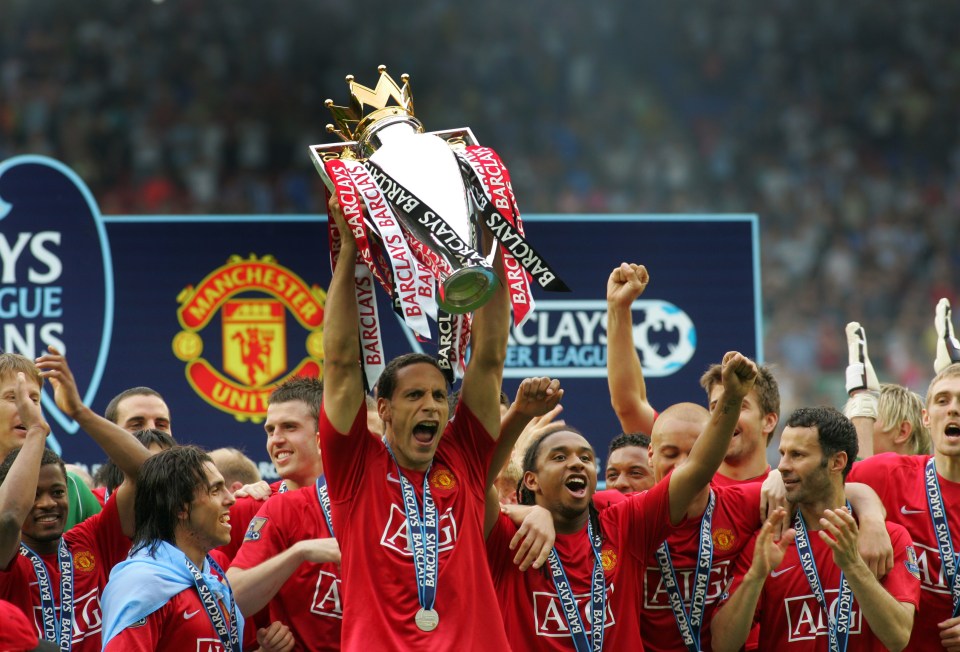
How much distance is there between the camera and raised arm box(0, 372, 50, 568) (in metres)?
4.04

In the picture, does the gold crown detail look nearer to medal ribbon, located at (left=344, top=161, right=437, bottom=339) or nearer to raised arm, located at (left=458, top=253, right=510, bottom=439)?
medal ribbon, located at (left=344, top=161, right=437, bottom=339)

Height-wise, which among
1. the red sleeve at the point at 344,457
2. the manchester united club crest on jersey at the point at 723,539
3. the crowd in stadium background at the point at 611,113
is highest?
the crowd in stadium background at the point at 611,113

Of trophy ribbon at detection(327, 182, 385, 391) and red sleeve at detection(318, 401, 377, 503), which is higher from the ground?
trophy ribbon at detection(327, 182, 385, 391)

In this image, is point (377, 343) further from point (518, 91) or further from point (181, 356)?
point (518, 91)

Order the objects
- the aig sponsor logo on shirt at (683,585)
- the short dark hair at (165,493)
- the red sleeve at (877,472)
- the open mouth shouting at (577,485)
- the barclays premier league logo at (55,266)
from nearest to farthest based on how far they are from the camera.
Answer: the short dark hair at (165,493) < the open mouth shouting at (577,485) < the aig sponsor logo on shirt at (683,585) < the red sleeve at (877,472) < the barclays premier league logo at (55,266)

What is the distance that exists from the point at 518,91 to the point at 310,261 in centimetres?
789

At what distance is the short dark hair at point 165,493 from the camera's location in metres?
4.09

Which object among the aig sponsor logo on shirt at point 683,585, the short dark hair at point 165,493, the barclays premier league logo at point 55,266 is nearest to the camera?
the short dark hair at point 165,493

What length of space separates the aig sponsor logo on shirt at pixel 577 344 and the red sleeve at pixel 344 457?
278 cm

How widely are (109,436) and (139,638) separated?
0.87 m

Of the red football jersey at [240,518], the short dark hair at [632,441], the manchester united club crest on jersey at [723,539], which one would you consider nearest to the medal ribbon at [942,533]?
the manchester united club crest on jersey at [723,539]

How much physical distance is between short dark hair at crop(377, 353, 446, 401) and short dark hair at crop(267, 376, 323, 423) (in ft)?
3.09

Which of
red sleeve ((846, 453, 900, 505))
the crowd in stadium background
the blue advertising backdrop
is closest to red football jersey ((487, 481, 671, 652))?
red sleeve ((846, 453, 900, 505))

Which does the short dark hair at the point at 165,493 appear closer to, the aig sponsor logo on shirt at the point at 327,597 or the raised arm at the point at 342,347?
the raised arm at the point at 342,347
